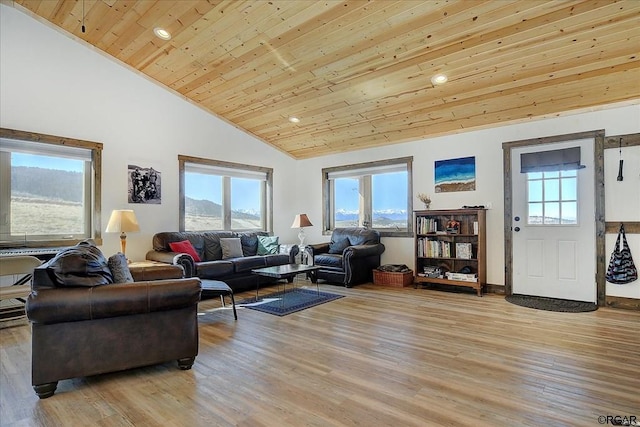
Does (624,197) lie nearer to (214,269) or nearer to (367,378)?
(367,378)

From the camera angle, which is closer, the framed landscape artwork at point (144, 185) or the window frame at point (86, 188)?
the window frame at point (86, 188)

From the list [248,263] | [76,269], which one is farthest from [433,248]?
[76,269]

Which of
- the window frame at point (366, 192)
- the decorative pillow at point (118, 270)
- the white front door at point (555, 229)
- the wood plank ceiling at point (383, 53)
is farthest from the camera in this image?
the window frame at point (366, 192)

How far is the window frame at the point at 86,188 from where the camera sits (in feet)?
13.6

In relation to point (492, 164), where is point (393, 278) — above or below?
below

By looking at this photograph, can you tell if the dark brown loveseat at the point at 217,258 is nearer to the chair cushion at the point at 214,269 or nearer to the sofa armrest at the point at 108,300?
the chair cushion at the point at 214,269

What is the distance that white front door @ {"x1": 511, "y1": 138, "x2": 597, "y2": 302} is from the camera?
4387 millimetres

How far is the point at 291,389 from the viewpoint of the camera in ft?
7.45

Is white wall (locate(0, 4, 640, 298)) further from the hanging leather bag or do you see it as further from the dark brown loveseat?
the dark brown loveseat

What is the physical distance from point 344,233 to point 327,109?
7.43ft

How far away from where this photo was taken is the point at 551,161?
4625 millimetres

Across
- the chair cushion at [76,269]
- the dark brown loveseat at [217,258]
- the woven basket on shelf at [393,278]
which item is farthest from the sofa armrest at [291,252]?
the chair cushion at [76,269]

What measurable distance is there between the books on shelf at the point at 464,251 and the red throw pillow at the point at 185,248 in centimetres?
387

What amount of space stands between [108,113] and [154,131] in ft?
2.13
